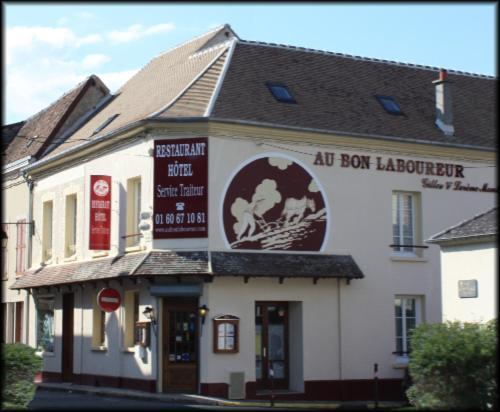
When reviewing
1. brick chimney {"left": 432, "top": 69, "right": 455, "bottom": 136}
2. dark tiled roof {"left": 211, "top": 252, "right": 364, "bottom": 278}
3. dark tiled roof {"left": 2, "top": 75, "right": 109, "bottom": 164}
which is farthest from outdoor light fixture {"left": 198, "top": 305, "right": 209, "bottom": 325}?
dark tiled roof {"left": 2, "top": 75, "right": 109, "bottom": 164}

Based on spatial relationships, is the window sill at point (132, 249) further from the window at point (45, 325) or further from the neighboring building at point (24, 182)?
the neighboring building at point (24, 182)

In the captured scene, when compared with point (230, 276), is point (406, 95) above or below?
above

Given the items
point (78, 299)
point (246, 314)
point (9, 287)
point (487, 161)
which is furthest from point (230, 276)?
point (9, 287)

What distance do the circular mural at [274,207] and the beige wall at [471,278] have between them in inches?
209

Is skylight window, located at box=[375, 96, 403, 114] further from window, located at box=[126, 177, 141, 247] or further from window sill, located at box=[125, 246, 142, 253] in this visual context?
window sill, located at box=[125, 246, 142, 253]

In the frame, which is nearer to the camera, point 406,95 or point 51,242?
point 406,95

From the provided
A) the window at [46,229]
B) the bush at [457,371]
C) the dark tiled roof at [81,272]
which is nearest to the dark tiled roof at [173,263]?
the dark tiled roof at [81,272]

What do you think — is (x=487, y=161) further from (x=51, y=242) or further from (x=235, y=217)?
(x=51, y=242)

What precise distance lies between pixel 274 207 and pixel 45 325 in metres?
11.5

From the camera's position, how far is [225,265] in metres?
25.8

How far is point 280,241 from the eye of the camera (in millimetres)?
27281

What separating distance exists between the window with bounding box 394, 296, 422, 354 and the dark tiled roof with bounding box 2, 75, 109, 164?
1482 centimetres

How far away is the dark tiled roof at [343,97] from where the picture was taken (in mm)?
28219

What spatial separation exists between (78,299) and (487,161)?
14238 millimetres
